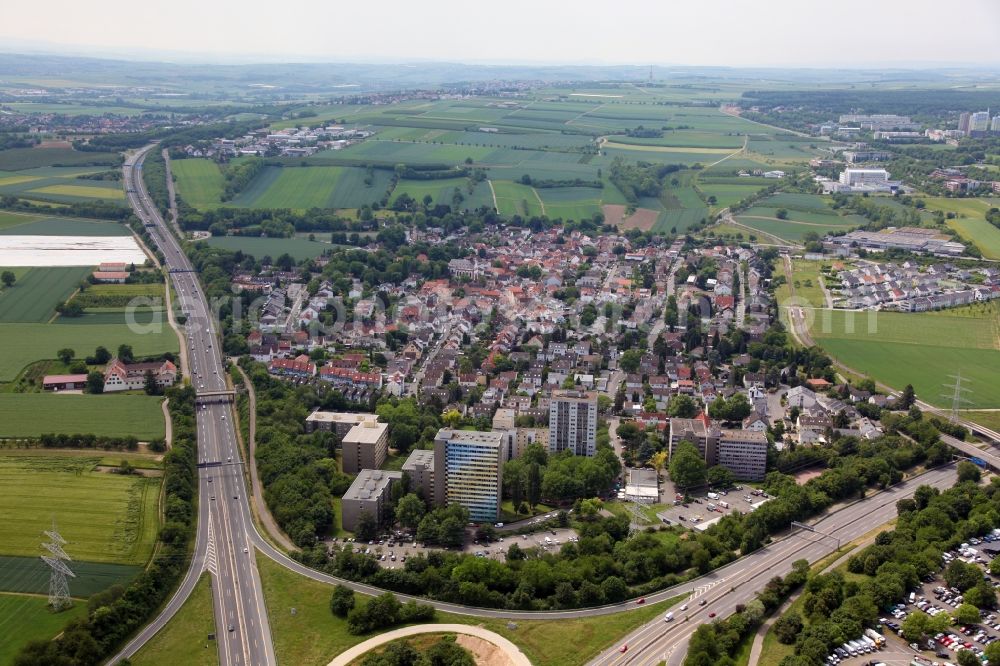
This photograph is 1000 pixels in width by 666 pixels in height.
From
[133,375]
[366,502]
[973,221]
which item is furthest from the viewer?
[973,221]

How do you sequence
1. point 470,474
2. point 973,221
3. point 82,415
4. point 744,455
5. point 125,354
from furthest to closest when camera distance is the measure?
point 973,221, point 125,354, point 82,415, point 744,455, point 470,474

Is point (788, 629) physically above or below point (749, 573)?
above

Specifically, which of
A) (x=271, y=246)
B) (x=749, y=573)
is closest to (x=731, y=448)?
(x=749, y=573)

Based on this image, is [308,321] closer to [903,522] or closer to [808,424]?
[808,424]

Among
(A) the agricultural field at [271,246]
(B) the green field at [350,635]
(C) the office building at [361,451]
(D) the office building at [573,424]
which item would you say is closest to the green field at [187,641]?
(B) the green field at [350,635]

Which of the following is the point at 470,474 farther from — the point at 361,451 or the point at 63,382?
the point at 63,382

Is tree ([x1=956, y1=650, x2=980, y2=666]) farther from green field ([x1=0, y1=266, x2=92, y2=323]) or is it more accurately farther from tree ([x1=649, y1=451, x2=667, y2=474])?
green field ([x1=0, y1=266, x2=92, y2=323])
